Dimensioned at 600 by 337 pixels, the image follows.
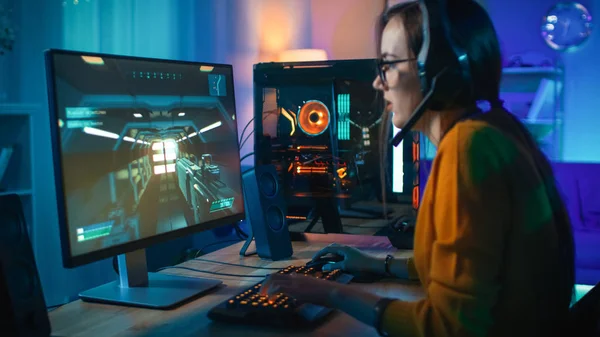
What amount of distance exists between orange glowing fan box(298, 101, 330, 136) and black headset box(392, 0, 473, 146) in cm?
81

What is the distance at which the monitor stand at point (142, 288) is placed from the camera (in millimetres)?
1106

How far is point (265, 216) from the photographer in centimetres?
154

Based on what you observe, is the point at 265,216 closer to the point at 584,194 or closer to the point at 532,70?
the point at 584,194

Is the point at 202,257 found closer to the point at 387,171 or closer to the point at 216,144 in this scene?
the point at 216,144

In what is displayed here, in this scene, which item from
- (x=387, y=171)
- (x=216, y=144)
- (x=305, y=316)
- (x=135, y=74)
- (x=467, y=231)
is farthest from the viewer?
(x=387, y=171)

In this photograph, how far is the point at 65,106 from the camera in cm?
100

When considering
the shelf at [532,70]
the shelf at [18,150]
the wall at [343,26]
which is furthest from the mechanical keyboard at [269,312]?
the shelf at [532,70]

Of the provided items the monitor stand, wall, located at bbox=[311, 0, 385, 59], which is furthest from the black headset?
wall, located at bbox=[311, 0, 385, 59]

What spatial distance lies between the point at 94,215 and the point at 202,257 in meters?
0.55

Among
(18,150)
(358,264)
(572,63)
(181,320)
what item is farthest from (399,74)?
(572,63)

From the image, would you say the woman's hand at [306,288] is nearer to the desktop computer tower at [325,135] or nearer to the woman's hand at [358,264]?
the woman's hand at [358,264]

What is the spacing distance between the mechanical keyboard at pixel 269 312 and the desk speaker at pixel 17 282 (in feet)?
0.91

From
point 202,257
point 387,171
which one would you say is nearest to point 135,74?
point 202,257

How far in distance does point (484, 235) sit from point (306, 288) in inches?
12.7
